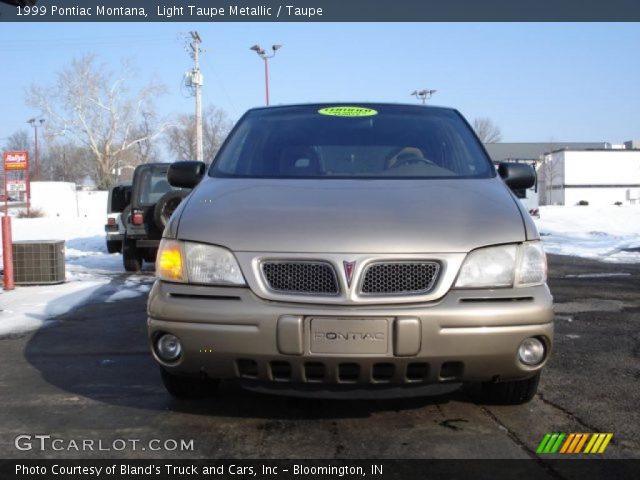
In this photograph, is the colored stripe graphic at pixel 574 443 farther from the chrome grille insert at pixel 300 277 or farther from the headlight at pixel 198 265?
the headlight at pixel 198 265

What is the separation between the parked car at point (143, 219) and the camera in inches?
433

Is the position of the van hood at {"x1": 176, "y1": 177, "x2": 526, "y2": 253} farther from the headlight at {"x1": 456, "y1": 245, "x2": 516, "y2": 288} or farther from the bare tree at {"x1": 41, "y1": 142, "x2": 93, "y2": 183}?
the bare tree at {"x1": 41, "y1": 142, "x2": 93, "y2": 183}

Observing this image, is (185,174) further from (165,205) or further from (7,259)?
(7,259)

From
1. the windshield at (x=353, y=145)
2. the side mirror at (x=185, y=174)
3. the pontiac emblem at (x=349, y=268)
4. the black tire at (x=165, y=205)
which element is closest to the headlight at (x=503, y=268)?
the pontiac emblem at (x=349, y=268)

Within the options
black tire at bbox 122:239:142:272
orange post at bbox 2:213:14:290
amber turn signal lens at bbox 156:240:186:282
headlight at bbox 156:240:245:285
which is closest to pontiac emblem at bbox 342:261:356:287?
headlight at bbox 156:240:245:285

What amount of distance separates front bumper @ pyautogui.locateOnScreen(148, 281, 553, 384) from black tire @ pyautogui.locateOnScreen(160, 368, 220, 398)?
53 centimetres

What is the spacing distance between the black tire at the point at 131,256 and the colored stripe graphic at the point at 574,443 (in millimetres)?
9283

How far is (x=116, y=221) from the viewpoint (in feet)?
45.4

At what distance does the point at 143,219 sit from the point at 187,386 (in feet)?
27.5

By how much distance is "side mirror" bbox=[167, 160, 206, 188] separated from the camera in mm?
4117

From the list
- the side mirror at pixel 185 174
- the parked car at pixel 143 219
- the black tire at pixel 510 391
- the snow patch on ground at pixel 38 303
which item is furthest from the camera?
the parked car at pixel 143 219

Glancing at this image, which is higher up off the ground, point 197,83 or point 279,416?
point 197,83

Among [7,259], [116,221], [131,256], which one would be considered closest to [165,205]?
[131,256]
